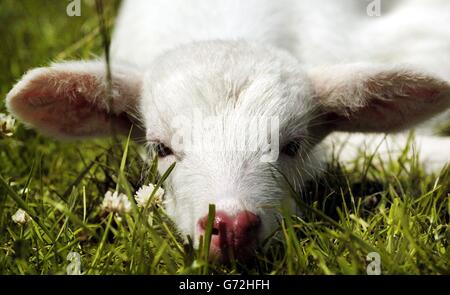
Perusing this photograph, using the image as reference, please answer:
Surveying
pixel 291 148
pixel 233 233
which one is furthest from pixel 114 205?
pixel 291 148

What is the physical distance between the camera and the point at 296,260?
3.05 m

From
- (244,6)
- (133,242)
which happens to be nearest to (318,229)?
(133,242)

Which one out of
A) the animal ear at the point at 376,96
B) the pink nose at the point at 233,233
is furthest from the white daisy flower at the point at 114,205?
the animal ear at the point at 376,96

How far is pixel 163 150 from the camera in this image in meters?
3.66

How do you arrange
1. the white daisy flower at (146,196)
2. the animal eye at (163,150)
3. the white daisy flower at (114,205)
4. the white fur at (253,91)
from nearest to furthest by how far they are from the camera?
the white daisy flower at (114,205) → the white daisy flower at (146,196) → the white fur at (253,91) → the animal eye at (163,150)

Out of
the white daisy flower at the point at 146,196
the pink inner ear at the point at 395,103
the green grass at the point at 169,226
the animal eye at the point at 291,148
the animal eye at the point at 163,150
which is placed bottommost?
the green grass at the point at 169,226

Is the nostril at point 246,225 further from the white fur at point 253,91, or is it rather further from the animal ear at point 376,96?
the animal ear at point 376,96

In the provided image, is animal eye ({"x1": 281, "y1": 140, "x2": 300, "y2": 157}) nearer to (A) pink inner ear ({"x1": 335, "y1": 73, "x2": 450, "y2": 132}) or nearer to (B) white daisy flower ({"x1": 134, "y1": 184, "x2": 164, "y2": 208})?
(A) pink inner ear ({"x1": 335, "y1": 73, "x2": 450, "y2": 132})

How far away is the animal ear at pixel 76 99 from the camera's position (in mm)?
3674

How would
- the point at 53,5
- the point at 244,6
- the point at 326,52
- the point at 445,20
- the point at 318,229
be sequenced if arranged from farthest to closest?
the point at 53,5, the point at 445,20, the point at 326,52, the point at 244,6, the point at 318,229

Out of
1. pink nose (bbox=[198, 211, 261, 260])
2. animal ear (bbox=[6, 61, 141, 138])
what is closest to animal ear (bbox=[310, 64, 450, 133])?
animal ear (bbox=[6, 61, 141, 138])
